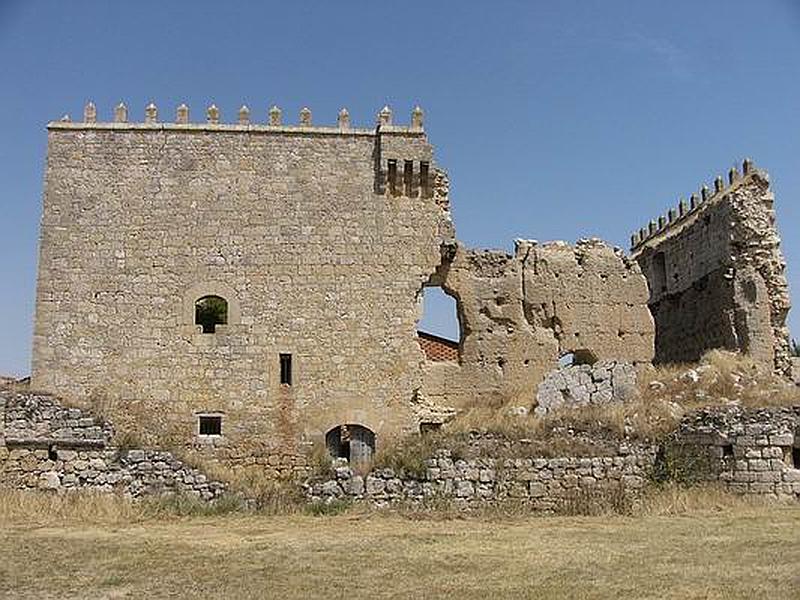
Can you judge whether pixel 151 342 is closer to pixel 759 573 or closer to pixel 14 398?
pixel 14 398

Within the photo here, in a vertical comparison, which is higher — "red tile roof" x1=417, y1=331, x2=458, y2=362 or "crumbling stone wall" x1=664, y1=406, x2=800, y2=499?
"red tile roof" x1=417, y1=331, x2=458, y2=362

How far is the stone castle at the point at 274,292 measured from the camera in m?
16.6

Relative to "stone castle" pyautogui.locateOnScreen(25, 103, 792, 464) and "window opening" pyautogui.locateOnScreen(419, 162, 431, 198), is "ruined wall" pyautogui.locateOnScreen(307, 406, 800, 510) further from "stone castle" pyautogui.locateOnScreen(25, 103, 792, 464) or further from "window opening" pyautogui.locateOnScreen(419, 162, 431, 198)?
"window opening" pyautogui.locateOnScreen(419, 162, 431, 198)

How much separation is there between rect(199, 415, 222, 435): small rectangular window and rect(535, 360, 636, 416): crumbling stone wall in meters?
6.13

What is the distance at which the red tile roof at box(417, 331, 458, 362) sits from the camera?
774 inches

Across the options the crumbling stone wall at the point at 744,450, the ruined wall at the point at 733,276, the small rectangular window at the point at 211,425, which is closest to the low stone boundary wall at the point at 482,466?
the crumbling stone wall at the point at 744,450

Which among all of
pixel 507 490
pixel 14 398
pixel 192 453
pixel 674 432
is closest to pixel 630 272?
pixel 674 432

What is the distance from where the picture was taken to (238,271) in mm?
17062

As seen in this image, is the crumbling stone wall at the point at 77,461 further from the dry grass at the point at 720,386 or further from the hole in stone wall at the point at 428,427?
the dry grass at the point at 720,386

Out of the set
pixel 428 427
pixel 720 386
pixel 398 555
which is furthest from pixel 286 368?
pixel 720 386

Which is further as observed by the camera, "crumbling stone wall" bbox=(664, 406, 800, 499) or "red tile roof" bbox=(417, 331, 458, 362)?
"red tile roof" bbox=(417, 331, 458, 362)

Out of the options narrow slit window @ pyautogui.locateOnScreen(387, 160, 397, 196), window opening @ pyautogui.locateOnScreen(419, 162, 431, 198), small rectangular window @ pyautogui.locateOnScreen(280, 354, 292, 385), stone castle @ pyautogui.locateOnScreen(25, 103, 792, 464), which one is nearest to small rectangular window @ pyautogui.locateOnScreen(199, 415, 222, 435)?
stone castle @ pyautogui.locateOnScreen(25, 103, 792, 464)

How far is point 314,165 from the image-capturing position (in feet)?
57.5

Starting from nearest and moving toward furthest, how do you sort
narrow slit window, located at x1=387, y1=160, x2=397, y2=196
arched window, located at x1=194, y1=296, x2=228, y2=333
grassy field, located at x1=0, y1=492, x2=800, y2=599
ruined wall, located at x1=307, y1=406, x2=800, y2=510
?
grassy field, located at x1=0, y1=492, x2=800, y2=599 → ruined wall, located at x1=307, y1=406, x2=800, y2=510 → narrow slit window, located at x1=387, y1=160, x2=397, y2=196 → arched window, located at x1=194, y1=296, x2=228, y2=333
